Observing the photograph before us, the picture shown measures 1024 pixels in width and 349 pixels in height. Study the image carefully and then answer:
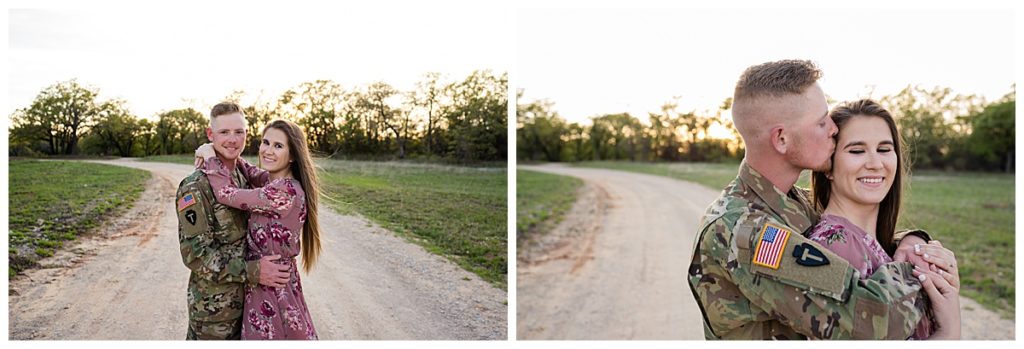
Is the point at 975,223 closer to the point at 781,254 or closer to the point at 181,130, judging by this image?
the point at 181,130

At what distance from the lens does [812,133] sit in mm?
1872

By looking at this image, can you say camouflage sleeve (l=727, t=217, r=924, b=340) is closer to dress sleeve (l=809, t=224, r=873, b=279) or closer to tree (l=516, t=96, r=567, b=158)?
dress sleeve (l=809, t=224, r=873, b=279)

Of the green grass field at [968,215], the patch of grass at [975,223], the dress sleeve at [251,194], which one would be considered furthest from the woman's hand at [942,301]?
the green grass field at [968,215]

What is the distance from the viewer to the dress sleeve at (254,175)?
300cm

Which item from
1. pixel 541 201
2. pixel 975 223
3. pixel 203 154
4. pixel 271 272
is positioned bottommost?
pixel 975 223

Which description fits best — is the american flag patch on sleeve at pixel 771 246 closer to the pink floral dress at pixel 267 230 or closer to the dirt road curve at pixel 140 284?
the pink floral dress at pixel 267 230

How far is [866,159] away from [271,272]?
203 cm

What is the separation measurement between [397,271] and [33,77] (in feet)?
6.85

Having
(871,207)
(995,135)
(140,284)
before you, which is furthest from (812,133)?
(995,135)

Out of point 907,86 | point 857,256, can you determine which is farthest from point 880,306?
point 907,86

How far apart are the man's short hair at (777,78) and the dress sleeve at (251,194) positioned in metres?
1.66

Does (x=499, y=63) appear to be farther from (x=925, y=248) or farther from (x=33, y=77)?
(x=925, y=248)

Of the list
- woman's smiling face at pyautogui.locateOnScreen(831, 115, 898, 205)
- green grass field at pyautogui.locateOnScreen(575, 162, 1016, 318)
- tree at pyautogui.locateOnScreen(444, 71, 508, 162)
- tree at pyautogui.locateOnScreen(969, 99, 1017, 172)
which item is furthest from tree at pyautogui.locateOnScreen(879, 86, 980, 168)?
woman's smiling face at pyautogui.locateOnScreen(831, 115, 898, 205)

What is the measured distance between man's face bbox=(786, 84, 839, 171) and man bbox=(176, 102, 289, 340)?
1.90 metres
